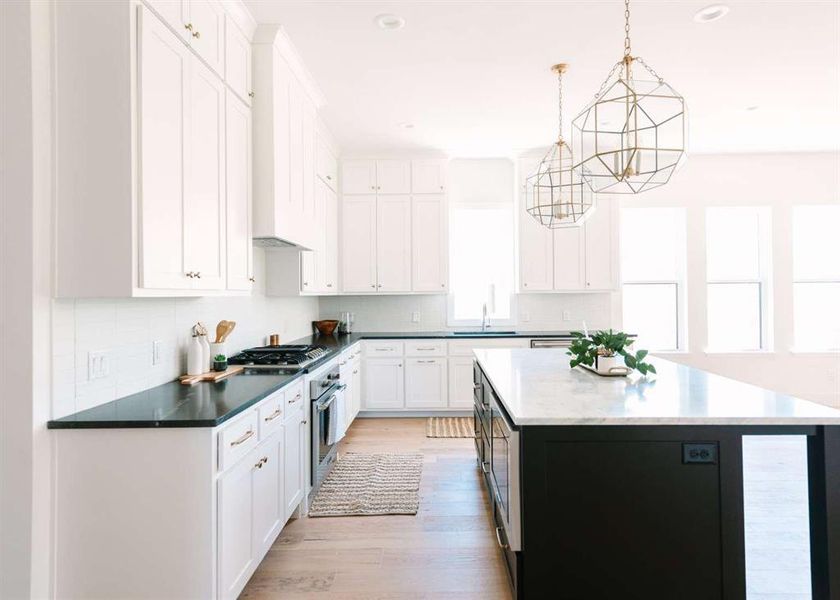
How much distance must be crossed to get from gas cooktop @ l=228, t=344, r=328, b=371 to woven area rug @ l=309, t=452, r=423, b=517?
932 millimetres

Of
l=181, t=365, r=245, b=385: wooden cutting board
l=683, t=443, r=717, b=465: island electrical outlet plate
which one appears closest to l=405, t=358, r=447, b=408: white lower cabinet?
l=181, t=365, r=245, b=385: wooden cutting board

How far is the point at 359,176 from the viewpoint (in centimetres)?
536

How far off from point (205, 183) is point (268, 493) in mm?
1539

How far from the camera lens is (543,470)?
1764mm

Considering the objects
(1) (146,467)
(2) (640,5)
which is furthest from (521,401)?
(2) (640,5)

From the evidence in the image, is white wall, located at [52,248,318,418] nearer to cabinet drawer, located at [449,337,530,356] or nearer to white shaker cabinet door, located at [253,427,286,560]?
white shaker cabinet door, located at [253,427,286,560]

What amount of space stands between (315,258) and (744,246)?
515 cm

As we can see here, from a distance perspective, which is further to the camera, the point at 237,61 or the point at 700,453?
the point at 237,61

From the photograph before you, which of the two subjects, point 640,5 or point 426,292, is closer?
point 640,5

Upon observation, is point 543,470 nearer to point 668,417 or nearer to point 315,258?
point 668,417

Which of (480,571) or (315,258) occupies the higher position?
(315,258)

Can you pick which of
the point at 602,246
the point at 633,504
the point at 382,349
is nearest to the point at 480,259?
the point at 602,246

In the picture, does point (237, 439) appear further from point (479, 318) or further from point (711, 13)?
point (479, 318)

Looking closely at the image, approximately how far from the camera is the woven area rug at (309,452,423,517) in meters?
2.93
